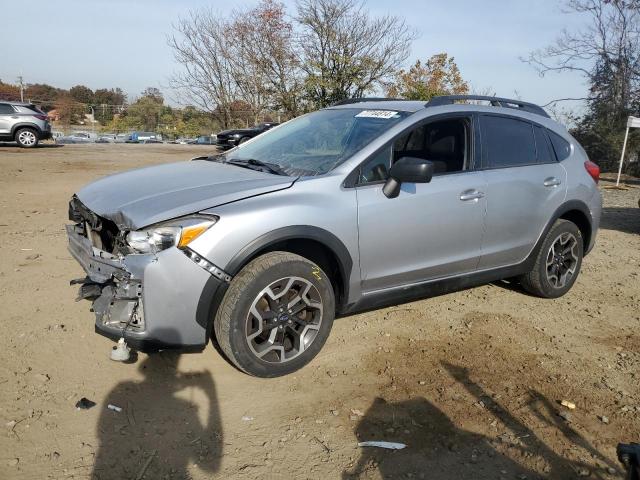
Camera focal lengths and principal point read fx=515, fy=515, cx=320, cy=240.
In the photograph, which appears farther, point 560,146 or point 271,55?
point 271,55

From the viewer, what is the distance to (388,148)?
3.58 metres

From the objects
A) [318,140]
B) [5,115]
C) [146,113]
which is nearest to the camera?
[318,140]

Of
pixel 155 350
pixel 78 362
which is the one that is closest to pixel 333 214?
pixel 155 350

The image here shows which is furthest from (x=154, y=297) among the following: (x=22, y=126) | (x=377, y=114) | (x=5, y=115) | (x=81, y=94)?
(x=81, y=94)

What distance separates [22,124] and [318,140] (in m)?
16.8

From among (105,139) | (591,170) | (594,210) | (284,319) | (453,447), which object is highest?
(105,139)

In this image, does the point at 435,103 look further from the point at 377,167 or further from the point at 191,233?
the point at 191,233

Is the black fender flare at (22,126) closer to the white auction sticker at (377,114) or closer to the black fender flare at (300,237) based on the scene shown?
the white auction sticker at (377,114)

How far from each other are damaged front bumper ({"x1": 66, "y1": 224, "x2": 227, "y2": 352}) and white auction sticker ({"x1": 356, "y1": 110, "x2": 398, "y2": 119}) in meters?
1.85

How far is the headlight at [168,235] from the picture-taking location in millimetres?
2820

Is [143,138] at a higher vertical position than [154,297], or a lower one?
higher

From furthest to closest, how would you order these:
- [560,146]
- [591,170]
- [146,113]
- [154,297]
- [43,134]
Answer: [146,113] → [43,134] → [591,170] → [560,146] → [154,297]

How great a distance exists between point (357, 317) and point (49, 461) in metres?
2.48

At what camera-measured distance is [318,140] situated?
156 inches
